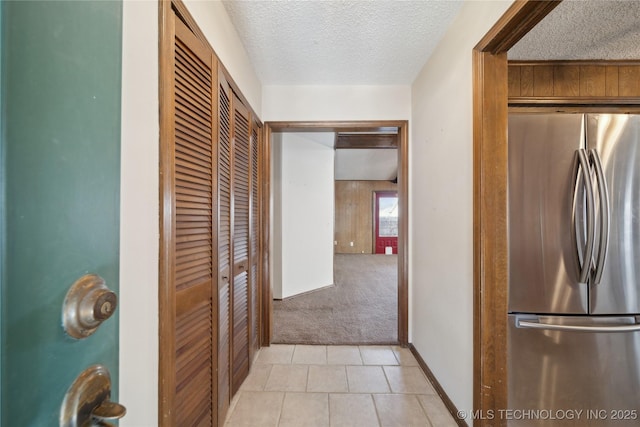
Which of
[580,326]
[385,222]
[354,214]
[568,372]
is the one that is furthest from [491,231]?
[385,222]

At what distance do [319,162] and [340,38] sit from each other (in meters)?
2.51

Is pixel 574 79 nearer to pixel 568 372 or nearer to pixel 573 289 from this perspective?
pixel 573 289

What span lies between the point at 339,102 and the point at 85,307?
2.39 meters

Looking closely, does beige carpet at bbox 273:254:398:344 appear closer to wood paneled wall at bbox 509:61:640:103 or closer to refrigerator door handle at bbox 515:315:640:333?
refrigerator door handle at bbox 515:315:640:333

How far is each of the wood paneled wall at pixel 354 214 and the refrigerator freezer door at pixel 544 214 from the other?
21.0 feet

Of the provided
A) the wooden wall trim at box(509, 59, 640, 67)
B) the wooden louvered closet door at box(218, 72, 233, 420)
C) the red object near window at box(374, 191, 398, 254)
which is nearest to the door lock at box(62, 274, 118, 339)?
the wooden louvered closet door at box(218, 72, 233, 420)

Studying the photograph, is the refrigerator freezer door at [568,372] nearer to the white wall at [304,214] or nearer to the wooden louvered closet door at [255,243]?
the wooden louvered closet door at [255,243]

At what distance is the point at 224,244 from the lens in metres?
1.49

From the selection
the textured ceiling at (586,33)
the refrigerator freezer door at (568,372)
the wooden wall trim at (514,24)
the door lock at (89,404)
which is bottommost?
the refrigerator freezer door at (568,372)

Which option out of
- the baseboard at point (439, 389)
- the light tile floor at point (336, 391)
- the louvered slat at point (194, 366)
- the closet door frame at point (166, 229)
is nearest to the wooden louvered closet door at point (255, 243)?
the light tile floor at point (336, 391)

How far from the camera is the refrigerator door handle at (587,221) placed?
1.29m

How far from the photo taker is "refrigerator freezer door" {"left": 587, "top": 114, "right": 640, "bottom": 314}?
1.34m

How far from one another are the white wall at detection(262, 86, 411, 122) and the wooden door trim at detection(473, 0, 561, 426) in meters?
1.10

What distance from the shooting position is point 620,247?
135 centimetres
